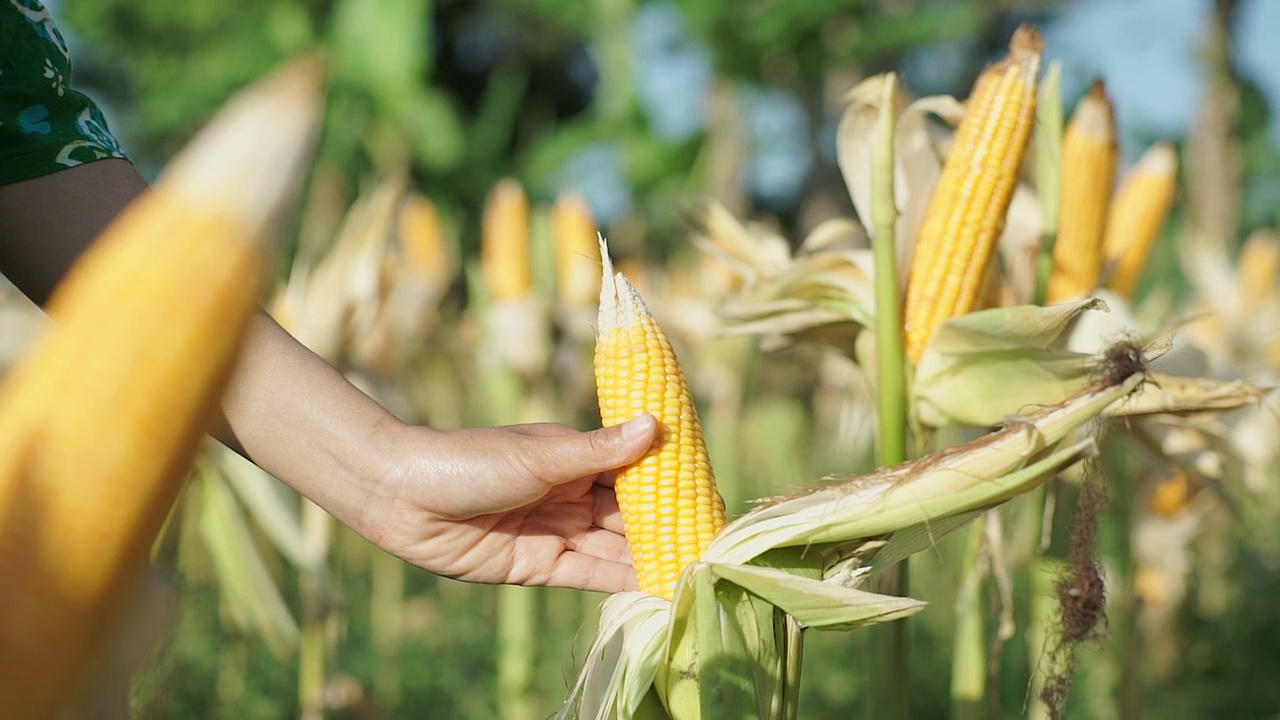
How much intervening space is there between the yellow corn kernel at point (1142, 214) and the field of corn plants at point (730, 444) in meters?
0.01

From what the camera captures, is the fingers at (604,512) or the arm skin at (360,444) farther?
the fingers at (604,512)

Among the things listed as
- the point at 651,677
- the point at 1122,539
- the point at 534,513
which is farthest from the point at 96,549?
the point at 1122,539

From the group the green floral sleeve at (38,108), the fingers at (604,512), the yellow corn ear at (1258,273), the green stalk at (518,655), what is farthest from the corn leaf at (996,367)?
the yellow corn ear at (1258,273)

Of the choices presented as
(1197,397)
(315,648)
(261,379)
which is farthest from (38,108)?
(315,648)

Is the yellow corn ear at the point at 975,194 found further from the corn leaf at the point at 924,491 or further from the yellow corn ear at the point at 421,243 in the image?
the yellow corn ear at the point at 421,243

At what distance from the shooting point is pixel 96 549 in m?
0.48

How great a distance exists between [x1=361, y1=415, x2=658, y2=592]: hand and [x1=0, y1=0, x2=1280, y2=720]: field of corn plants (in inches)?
3.0

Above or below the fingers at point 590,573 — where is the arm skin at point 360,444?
above

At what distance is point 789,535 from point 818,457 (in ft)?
18.1

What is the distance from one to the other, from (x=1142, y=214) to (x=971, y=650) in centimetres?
122

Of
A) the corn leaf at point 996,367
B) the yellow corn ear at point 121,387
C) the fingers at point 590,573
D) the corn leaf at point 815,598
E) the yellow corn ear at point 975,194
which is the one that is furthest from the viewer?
the yellow corn ear at point 975,194

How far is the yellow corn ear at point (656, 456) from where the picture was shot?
1275 mm

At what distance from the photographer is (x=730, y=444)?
5301 mm

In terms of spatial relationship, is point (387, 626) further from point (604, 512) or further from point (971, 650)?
point (604, 512)
